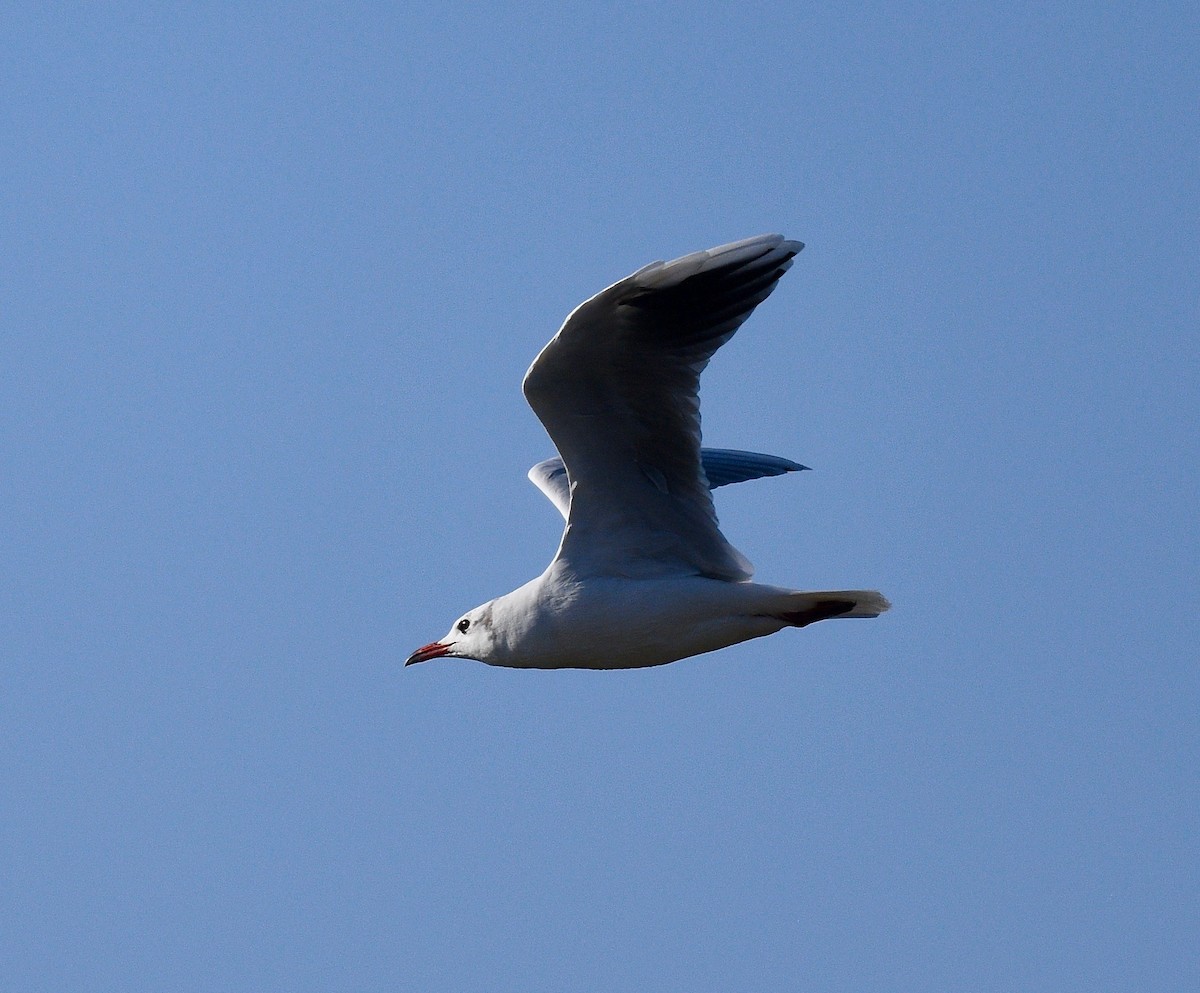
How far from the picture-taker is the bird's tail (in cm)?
1050

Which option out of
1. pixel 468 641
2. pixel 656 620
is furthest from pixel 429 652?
pixel 656 620

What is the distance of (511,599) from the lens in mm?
11094

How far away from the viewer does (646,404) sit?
1005cm

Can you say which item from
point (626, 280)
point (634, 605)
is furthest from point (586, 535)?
point (626, 280)

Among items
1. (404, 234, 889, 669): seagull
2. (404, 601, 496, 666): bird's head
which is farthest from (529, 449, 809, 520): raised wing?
(404, 234, 889, 669): seagull

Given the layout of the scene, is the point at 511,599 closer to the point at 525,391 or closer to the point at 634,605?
the point at 634,605

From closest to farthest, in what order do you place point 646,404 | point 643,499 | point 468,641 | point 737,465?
point 646,404 → point 643,499 → point 468,641 → point 737,465

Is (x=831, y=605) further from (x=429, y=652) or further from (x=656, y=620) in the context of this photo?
(x=429, y=652)

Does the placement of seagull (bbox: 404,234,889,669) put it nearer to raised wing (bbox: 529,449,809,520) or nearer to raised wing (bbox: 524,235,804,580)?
raised wing (bbox: 524,235,804,580)

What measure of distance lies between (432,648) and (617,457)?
2413mm

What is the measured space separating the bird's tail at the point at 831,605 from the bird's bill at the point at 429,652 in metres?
2.43

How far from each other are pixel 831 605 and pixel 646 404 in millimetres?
1640

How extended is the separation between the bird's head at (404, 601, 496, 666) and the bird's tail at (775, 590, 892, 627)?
1876mm

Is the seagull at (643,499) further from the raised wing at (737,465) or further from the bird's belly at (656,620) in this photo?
the raised wing at (737,465)
